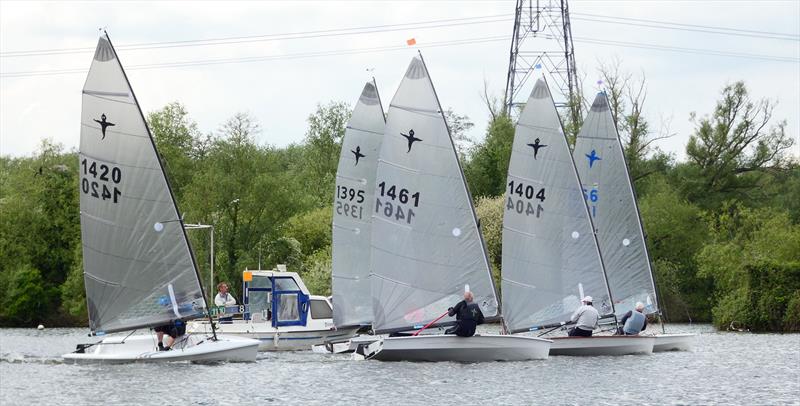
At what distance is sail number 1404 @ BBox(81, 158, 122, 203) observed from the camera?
1262 inches

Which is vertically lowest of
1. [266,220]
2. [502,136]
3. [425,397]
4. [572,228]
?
[425,397]

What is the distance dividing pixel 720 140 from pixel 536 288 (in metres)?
37.5

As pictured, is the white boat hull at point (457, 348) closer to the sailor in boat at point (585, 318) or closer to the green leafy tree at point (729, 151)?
the sailor in boat at point (585, 318)

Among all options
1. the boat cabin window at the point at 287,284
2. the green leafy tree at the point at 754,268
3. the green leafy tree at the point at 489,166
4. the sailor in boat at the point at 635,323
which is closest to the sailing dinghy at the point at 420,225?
the sailor in boat at the point at 635,323

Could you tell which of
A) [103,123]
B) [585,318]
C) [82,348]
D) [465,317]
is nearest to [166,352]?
[82,348]

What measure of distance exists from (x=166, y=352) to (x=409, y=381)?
6.50 meters

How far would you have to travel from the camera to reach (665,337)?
3916cm

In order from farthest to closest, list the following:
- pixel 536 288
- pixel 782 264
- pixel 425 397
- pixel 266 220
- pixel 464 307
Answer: pixel 266 220
pixel 782 264
pixel 536 288
pixel 464 307
pixel 425 397

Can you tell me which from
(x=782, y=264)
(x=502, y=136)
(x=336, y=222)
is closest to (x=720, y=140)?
(x=502, y=136)

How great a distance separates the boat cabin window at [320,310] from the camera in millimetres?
42250

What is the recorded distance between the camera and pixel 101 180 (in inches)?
1264

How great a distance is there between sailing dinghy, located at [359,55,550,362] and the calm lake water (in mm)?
1768

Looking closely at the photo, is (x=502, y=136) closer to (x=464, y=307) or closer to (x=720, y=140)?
(x=720, y=140)

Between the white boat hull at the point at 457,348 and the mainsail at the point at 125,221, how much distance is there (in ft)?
15.4
